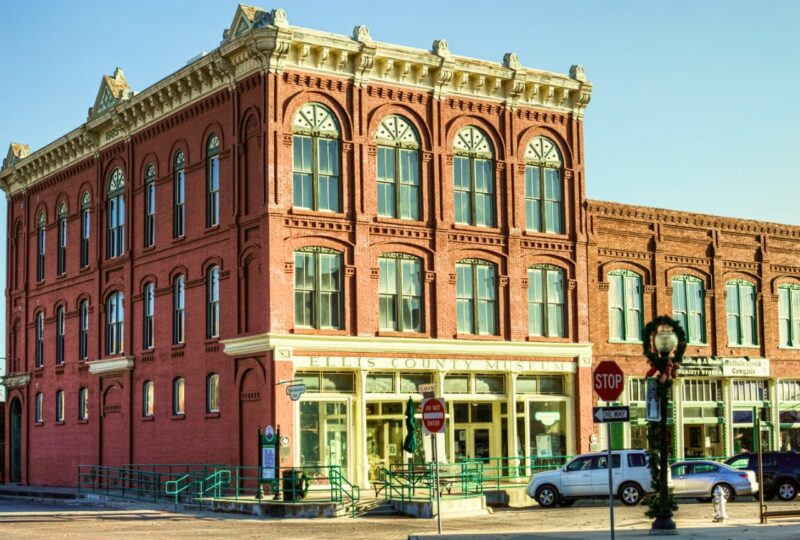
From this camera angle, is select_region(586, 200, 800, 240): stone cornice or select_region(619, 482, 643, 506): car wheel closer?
select_region(619, 482, 643, 506): car wheel

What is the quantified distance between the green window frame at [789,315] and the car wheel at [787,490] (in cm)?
1385

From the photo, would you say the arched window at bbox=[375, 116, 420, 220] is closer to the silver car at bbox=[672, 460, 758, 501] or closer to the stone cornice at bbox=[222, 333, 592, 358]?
the stone cornice at bbox=[222, 333, 592, 358]

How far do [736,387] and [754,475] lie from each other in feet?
39.0

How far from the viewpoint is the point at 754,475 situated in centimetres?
3784

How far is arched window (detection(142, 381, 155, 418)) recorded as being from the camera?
4481 cm

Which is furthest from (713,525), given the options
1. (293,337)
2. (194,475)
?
(194,475)

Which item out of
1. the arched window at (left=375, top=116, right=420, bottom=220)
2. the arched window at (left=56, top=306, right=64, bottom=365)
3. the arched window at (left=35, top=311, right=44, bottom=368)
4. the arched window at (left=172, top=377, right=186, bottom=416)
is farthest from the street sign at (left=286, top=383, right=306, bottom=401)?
the arched window at (left=35, top=311, right=44, bottom=368)

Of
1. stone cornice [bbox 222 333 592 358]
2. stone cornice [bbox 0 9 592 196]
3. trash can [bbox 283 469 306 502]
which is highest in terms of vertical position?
stone cornice [bbox 0 9 592 196]

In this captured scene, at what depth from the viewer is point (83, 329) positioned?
50250 mm

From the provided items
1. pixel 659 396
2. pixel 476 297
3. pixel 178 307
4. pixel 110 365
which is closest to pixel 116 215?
pixel 110 365

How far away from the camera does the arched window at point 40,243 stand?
54.3 m

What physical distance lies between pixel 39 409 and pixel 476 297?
70.7 feet

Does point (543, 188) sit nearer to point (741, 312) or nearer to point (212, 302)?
point (741, 312)

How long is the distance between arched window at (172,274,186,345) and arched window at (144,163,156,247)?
8.35 ft
